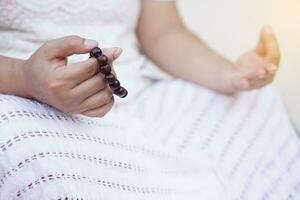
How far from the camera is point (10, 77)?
70 centimetres

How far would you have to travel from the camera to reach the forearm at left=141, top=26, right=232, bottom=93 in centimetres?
100

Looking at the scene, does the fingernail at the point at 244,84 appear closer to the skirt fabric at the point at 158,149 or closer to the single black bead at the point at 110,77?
the skirt fabric at the point at 158,149

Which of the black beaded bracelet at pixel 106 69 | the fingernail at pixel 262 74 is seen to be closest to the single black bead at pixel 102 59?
the black beaded bracelet at pixel 106 69

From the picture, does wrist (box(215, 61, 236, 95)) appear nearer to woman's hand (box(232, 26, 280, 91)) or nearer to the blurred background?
woman's hand (box(232, 26, 280, 91))

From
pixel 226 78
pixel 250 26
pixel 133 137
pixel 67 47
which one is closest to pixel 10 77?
pixel 67 47

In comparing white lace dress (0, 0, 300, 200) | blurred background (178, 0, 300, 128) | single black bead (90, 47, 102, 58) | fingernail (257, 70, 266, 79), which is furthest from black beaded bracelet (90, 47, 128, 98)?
blurred background (178, 0, 300, 128)

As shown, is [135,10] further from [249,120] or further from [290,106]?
[290,106]

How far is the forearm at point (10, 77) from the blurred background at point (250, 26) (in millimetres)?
658

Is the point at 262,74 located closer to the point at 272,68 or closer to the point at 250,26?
the point at 272,68

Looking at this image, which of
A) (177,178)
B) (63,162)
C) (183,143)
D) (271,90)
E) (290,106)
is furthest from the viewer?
(290,106)

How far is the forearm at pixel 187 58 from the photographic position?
1.00 meters

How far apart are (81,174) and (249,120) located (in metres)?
0.40

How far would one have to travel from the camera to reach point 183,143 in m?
A: 0.91

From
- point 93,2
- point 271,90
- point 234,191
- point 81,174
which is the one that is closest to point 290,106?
point 271,90
